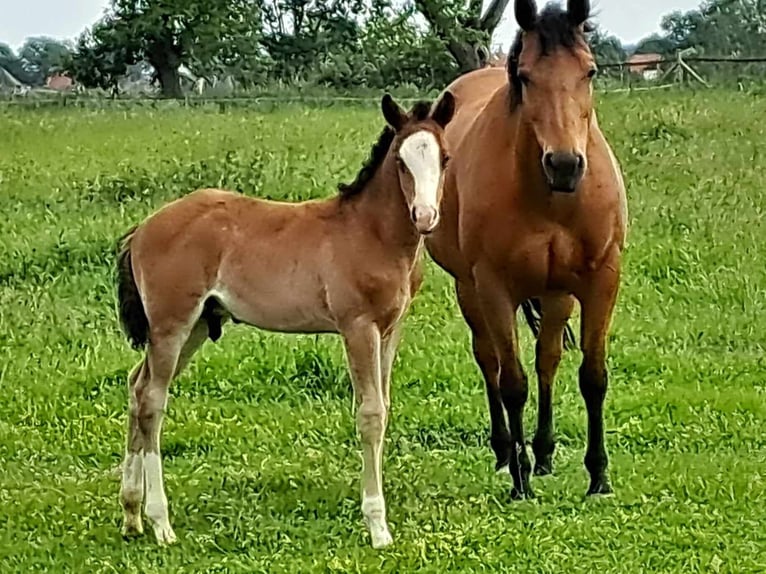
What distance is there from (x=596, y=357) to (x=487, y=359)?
113 centimetres

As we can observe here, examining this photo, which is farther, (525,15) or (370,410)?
(525,15)

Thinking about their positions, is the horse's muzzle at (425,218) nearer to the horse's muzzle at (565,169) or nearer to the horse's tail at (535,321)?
the horse's muzzle at (565,169)

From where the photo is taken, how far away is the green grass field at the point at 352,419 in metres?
5.27

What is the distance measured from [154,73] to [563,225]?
3262 cm

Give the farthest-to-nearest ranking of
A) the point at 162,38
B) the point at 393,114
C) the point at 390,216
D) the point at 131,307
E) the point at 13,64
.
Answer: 1. the point at 13,64
2. the point at 162,38
3. the point at 131,307
4. the point at 390,216
5. the point at 393,114

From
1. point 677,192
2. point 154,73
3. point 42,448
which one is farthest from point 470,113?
point 154,73

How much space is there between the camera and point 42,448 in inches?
278

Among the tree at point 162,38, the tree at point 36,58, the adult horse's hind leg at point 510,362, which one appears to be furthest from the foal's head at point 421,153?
the tree at point 36,58

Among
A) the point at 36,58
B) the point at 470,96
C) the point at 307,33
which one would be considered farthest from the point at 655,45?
the point at 470,96

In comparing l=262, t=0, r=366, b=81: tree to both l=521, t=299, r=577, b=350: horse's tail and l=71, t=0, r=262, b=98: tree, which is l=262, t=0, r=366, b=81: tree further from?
l=521, t=299, r=577, b=350: horse's tail

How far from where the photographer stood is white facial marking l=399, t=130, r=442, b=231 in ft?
16.0

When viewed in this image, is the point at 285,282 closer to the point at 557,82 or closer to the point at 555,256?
the point at 555,256

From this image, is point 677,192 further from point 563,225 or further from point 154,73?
point 154,73

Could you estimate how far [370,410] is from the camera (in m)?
5.27
